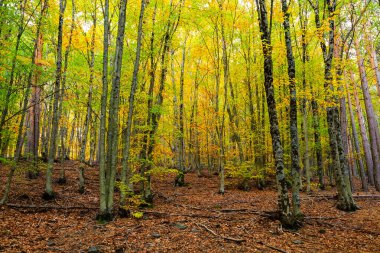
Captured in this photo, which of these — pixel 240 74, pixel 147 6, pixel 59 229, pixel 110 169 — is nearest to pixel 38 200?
pixel 59 229

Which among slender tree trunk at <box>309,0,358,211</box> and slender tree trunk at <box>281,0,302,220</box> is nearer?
slender tree trunk at <box>281,0,302,220</box>

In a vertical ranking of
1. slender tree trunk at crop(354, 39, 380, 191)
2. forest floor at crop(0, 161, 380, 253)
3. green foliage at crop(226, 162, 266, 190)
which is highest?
slender tree trunk at crop(354, 39, 380, 191)

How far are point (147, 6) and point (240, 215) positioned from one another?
985 cm

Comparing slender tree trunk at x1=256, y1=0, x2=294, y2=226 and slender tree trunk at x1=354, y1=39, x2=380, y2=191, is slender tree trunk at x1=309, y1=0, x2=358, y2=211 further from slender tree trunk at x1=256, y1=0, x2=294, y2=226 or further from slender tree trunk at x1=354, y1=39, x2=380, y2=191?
slender tree trunk at x1=354, y1=39, x2=380, y2=191

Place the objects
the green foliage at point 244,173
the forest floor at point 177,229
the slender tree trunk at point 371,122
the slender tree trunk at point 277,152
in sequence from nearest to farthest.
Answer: the forest floor at point 177,229
the slender tree trunk at point 277,152
the slender tree trunk at point 371,122
the green foliage at point 244,173

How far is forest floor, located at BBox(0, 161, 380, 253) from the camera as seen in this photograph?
19.4 feet

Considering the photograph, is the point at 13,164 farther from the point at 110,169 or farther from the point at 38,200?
the point at 110,169

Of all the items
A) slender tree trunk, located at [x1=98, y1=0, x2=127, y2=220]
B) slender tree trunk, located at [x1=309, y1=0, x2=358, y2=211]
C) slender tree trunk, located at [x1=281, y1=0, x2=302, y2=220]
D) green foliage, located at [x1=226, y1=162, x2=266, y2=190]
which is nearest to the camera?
slender tree trunk, located at [x1=281, y1=0, x2=302, y2=220]

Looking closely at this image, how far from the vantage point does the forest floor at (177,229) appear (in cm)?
591

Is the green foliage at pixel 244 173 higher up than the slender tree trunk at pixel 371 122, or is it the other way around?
the slender tree trunk at pixel 371 122

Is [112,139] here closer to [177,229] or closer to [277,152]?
[177,229]

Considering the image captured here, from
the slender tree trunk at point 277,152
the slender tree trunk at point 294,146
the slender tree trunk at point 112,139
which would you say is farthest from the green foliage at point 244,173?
the slender tree trunk at point 112,139

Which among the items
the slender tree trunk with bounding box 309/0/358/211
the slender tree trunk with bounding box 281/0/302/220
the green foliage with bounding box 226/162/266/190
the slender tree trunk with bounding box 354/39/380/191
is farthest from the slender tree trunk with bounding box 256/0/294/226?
the slender tree trunk with bounding box 354/39/380/191

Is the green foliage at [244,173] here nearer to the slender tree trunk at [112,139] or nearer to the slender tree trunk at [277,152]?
the slender tree trunk at [277,152]
